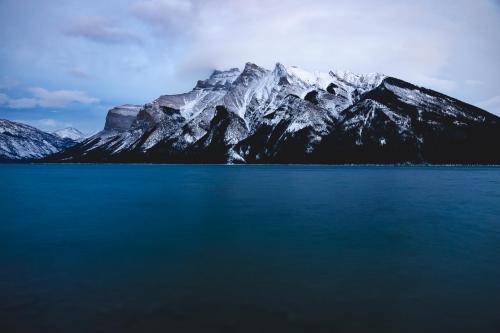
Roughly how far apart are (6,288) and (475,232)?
3880 cm

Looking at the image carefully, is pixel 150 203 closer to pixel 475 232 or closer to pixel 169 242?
pixel 169 242

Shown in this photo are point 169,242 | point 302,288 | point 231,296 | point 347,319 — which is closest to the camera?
point 347,319

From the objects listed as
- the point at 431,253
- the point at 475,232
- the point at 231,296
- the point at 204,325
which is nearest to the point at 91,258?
the point at 231,296

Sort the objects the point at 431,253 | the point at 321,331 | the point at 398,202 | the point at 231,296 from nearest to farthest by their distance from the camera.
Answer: the point at 321,331 < the point at 231,296 < the point at 431,253 < the point at 398,202

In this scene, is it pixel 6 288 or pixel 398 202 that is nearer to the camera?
pixel 6 288

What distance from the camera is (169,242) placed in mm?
32000

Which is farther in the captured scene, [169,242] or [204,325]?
[169,242]

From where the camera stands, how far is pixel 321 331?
49.0ft

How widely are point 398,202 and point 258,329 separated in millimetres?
51332

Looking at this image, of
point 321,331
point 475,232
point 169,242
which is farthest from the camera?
point 475,232

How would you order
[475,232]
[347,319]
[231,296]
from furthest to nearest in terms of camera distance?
[475,232] < [231,296] < [347,319]

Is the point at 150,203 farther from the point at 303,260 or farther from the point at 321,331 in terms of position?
the point at 321,331

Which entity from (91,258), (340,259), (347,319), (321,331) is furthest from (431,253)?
(91,258)

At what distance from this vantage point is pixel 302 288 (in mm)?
19922
